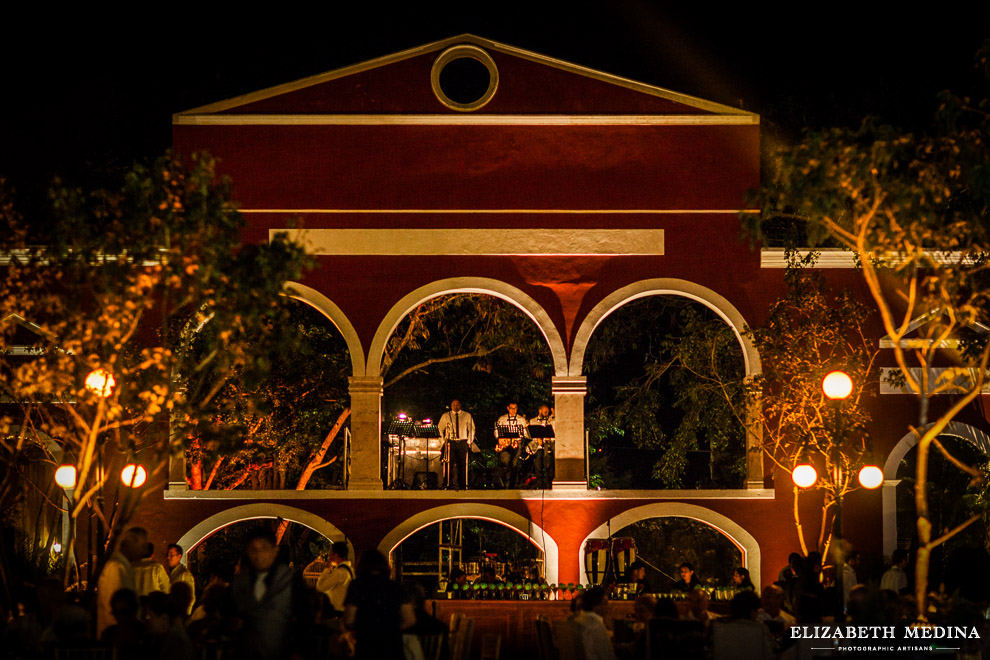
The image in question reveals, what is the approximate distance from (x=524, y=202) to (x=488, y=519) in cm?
444

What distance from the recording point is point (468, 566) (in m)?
19.4

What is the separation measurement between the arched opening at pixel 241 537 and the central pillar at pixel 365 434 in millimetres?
774

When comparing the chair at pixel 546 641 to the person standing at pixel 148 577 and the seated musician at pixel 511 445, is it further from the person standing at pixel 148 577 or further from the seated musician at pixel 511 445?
the seated musician at pixel 511 445

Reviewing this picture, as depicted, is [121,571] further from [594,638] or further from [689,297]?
[689,297]

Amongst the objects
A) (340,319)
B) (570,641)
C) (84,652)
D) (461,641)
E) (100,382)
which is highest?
(340,319)

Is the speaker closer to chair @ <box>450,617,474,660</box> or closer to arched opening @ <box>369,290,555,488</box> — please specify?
arched opening @ <box>369,290,555,488</box>

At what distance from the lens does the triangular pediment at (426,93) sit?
56.7ft

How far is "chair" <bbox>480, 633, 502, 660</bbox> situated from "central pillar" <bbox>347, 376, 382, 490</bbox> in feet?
11.3

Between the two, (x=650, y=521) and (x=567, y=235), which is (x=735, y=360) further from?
(x=567, y=235)

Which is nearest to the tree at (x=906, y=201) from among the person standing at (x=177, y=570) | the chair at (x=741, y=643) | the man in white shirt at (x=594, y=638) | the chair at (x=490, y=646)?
the chair at (x=741, y=643)

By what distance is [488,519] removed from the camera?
16516mm

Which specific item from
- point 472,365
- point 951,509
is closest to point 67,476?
point 472,365

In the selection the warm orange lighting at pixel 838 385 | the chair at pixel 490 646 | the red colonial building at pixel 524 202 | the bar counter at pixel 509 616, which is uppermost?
the red colonial building at pixel 524 202

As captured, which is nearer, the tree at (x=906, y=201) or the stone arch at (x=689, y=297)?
the tree at (x=906, y=201)
